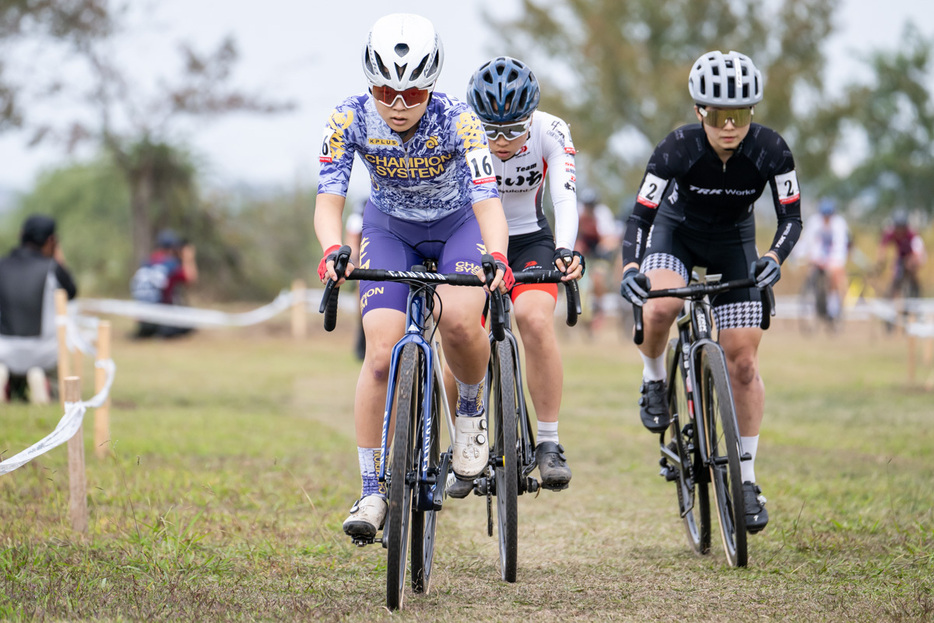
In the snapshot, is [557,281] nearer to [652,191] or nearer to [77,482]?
[652,191]

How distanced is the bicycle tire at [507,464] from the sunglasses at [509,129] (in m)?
1.23

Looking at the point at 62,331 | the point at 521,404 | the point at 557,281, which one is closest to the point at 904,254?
the point at 62,331

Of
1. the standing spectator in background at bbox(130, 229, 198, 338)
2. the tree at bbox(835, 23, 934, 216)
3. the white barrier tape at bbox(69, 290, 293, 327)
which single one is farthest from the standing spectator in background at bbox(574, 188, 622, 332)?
the tree at bbox(835, 23, 934, 216)

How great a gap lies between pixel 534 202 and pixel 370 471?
2.09 m

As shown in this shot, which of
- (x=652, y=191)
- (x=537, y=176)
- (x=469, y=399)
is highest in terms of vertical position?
(x=537, y=176)

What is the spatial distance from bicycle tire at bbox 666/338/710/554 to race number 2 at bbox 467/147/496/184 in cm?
175

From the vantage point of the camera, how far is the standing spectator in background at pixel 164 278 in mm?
22219

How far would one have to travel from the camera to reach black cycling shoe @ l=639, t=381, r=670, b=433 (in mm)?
6449

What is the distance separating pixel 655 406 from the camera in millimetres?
6492

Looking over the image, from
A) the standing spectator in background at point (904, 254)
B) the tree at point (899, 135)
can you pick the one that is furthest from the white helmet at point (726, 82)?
the tree at point (899, 135)

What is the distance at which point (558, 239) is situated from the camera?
5.70m

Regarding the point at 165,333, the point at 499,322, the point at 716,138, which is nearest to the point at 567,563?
the point at 499,322

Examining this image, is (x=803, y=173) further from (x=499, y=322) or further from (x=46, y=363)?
(x=499, y=322)

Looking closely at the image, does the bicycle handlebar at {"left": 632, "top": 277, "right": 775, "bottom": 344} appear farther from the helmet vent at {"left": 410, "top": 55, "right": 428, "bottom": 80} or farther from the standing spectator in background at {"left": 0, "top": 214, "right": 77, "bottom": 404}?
the standing spectator in background at {"left": 0, "top": 214, "right": 77, "bottom": 404}
